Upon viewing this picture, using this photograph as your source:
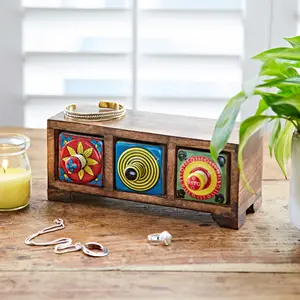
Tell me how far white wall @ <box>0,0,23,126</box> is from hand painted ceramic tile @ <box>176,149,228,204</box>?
0.74 metres

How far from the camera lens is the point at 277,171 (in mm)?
1675

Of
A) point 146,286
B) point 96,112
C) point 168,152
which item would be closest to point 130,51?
point 96,112

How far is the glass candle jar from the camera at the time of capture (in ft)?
4.75

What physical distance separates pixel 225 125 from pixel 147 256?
0.23 meters

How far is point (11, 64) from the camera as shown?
2.01 m

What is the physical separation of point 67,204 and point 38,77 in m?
0.61

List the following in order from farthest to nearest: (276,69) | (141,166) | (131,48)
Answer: (131,48), (141,166), (276,69)

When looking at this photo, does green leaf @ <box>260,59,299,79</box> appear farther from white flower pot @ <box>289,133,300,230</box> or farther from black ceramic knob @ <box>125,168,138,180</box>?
black ceramic knob @ <box>125,168,138,180</box>

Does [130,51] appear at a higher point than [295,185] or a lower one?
higher

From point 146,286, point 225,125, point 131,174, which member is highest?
point 225,125

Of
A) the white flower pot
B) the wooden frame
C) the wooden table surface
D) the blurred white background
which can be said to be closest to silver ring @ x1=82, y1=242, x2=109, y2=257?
the wooden table surface

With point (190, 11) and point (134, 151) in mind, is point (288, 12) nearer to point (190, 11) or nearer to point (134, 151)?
point (190, 11)

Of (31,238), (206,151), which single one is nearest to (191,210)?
(206,151)

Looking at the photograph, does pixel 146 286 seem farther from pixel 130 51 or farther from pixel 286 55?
pixel 130 51
